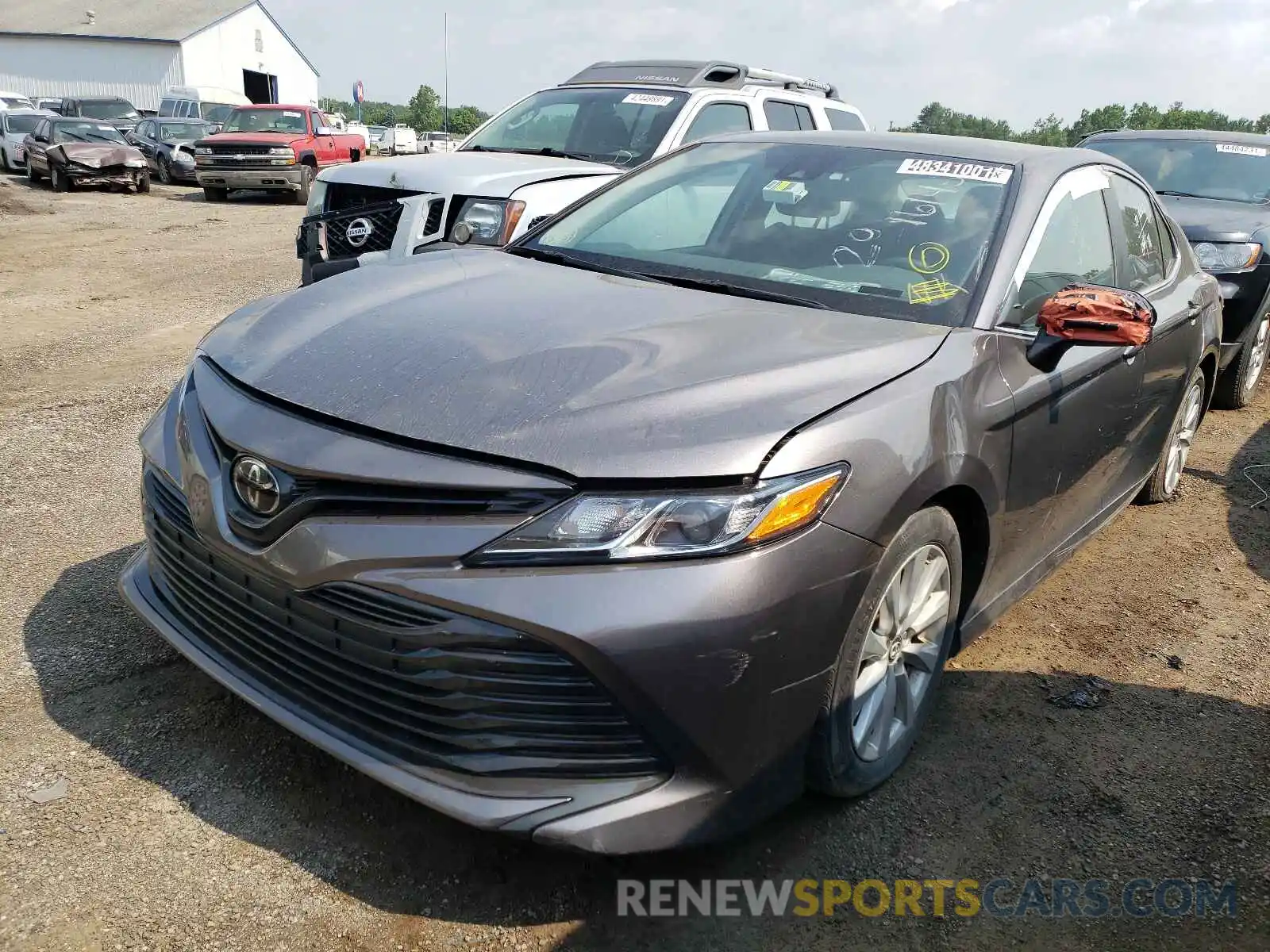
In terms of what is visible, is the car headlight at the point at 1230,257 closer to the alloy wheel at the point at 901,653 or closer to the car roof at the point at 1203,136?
the car roof at the point at 1203,136

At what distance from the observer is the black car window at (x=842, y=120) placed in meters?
8.59

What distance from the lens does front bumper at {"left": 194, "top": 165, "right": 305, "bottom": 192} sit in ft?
62.2

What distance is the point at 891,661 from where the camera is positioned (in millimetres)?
2635

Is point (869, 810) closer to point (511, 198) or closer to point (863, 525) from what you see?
point (863, 525)

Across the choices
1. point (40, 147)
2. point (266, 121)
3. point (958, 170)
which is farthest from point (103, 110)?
point (958, 170)

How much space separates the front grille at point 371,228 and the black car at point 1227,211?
491 cm

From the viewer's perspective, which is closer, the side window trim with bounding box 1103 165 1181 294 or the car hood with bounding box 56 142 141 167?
the side window trim with bounding box 1103 165 1181 294

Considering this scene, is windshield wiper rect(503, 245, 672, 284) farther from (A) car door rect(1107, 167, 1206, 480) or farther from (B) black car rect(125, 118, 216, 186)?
(B) black car rect(125, 118, 216, 186)

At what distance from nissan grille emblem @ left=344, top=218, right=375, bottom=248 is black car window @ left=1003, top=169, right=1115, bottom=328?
4.23m

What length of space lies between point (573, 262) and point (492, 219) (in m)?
2.82

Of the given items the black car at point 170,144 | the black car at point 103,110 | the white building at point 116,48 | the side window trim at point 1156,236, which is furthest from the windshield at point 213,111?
the side window trim at point 1156,236

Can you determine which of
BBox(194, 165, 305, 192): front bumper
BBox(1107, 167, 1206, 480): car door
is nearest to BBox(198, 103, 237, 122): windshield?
BBox(194, 165, 305, 192): front bumper

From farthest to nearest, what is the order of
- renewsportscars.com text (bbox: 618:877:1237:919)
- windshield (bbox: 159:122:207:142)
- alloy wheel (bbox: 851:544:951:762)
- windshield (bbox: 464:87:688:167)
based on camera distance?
windshield (bbox: 159:122:207:142) < windshield (bbox: 464:87:688:167) < alloy wheel (bbox: 851:544:951:762) < renewsportscars.com text (bbox: 618:877:1237:919)

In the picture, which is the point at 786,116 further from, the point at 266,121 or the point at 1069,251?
the point at 266,121
